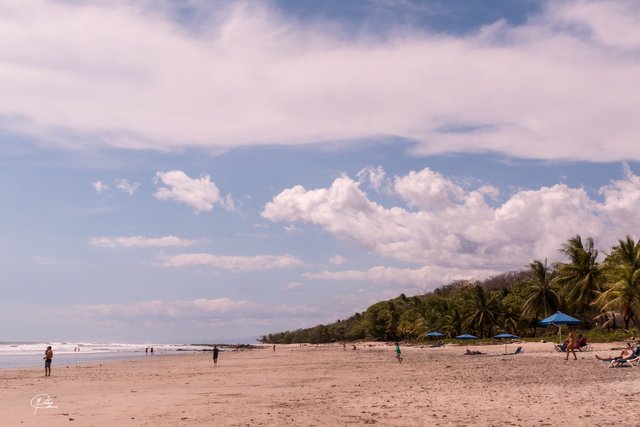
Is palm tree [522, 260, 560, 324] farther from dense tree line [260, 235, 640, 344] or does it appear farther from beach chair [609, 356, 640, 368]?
beach chair [609, 356, 640, 368]

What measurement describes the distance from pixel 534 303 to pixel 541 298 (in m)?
0.98

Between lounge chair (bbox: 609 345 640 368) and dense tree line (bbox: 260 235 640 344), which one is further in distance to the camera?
dense tree line (bbox: 260 235 640 344)

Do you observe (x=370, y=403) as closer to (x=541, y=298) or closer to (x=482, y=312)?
(x=541, y=298)

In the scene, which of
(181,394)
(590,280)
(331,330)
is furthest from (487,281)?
(181,394)

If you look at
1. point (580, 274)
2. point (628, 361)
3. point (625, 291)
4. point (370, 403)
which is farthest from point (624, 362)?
point (580, 274)

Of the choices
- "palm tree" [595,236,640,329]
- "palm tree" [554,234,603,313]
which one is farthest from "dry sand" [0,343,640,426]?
"palm tree" [554,234,603,313]

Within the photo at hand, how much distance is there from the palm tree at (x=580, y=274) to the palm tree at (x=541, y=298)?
5.83m

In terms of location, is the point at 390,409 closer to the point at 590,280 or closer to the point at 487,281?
the point at 590,280

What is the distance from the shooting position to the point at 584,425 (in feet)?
37.0

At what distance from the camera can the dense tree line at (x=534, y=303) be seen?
151 feet

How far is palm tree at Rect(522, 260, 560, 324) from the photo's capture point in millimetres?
65750

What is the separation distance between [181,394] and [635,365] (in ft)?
62.5

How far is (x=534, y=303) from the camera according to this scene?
2608 inches

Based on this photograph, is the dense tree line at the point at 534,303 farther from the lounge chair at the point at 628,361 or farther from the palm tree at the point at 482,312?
the lounge chair at the point at 628,361
